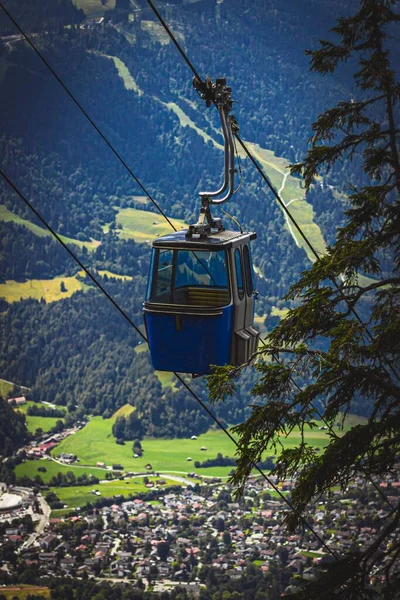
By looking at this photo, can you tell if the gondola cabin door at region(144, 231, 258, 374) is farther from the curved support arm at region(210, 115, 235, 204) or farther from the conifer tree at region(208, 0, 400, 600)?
the conifer tree at region(208, 0, 400, 600)

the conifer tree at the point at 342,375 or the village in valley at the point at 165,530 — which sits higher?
the conifer tree at the point at 342,375

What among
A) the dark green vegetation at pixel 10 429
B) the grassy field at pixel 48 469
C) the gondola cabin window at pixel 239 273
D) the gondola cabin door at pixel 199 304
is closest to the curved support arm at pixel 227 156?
the gondola cabin door at pixel 199 304

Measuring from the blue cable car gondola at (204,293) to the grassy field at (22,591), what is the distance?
376ft

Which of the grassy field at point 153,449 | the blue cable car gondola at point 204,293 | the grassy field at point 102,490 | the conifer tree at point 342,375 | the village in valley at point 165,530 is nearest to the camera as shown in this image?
the conifer tree at point 342,375

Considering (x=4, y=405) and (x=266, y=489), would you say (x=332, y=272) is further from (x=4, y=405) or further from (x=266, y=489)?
(x=4, y=405)

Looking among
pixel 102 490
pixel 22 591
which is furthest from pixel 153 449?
pixel 22 591

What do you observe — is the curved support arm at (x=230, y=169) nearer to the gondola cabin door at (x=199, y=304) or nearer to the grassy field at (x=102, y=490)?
the gondola cabin door at (x=199, y=304)

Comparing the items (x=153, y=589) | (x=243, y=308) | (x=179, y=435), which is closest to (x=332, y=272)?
(x=243, y=308)

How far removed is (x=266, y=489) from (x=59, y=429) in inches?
1934

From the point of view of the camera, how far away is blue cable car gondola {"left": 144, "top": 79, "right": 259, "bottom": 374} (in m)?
12.3

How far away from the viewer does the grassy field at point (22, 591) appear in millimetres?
124250

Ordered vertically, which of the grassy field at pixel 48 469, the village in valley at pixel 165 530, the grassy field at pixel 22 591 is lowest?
the grassy field at pixel 22 591

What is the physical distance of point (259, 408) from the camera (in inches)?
446

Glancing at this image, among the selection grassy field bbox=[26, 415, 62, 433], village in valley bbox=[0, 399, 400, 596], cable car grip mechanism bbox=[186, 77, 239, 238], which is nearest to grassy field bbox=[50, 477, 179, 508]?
village in valley bbox=[0, 399, 400, 596]
